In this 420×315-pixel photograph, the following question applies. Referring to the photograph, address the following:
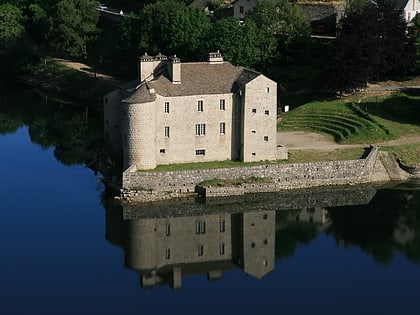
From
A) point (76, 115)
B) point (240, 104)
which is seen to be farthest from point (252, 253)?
point (76, 115)

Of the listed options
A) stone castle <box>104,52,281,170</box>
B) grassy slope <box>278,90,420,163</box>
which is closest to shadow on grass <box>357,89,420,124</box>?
grassy slope <box>278,90,420,163</box>

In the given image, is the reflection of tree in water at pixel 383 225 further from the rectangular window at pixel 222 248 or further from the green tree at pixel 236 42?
the green tree at pixel 236 42

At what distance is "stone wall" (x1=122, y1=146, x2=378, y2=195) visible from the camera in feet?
163

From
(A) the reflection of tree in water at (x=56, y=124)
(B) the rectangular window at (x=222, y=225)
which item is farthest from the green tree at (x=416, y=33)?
(B) the rectangular window at (x=222, y=225)

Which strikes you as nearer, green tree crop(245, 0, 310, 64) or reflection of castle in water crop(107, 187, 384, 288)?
reflection of castle in water crop(107, 187, 384, 288)

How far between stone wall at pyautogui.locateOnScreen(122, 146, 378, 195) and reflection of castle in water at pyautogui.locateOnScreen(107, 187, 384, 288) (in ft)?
2.36

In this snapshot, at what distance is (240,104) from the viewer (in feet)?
172

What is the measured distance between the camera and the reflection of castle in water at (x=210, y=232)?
43.2 metres

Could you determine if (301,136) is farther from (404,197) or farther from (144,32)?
(144,32)

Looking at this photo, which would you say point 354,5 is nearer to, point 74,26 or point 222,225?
point 74,26

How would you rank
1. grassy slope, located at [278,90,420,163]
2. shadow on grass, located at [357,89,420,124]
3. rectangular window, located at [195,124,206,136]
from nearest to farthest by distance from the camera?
rectangular window, located at [195,124,206,136], grassy slope, located at [278,90,420,163], shadow on grass, located at [357,89,420,124]

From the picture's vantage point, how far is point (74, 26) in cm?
8750

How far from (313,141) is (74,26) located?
37661 mm

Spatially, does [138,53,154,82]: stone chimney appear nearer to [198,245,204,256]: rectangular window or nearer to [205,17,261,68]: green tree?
[198,245,204,256]: rectangular window
